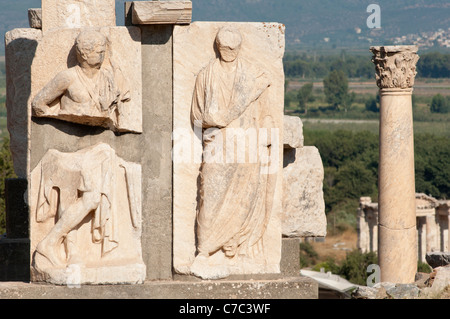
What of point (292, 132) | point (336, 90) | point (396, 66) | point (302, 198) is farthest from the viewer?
point (336, 90)

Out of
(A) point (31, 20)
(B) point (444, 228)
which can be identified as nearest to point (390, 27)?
(B) point (444, 228)

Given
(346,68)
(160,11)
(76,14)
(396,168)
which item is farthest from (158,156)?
(346,68)

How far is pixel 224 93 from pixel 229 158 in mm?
573

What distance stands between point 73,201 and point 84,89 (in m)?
0.96

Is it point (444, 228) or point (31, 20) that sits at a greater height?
point (31, 20)

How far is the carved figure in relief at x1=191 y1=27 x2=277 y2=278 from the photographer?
8.32 meters

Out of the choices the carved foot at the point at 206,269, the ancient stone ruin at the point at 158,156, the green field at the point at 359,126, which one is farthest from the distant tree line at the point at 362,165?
the carved foot at the point at 206,269

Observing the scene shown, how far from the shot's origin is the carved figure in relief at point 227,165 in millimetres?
8320

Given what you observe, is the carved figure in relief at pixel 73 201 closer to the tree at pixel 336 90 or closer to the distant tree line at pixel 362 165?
the distant tree line at pixel 362 165

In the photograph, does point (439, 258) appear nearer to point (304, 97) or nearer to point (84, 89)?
point (84, 89)

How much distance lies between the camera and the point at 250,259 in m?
8.46

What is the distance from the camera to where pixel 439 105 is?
9856cm

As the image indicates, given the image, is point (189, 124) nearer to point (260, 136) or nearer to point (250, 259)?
point (260, 136)

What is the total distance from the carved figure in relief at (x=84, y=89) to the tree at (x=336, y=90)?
100028mm
